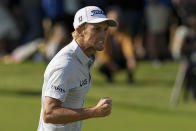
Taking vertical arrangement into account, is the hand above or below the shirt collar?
below

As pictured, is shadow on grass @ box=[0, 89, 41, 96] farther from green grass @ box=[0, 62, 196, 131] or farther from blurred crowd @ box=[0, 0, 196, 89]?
blurred crowd @ box=[0, 0, 196, 89]

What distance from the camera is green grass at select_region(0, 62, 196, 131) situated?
1340 centimetres

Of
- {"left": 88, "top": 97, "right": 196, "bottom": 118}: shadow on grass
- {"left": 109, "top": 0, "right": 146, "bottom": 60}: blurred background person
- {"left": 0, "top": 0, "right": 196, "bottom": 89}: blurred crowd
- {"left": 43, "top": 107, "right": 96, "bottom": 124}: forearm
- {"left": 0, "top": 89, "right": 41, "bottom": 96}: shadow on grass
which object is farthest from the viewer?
{"left": 109, "top": 0, "right": 146, "bottom": 60}: blurred background person

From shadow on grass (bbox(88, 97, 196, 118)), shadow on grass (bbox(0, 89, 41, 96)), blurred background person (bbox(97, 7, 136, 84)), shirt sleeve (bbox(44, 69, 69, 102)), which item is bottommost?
shirt sleeve (bbox(44, 69, 69, 102))

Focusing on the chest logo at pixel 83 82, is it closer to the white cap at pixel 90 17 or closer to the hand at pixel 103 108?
the hand at pixel 103 108

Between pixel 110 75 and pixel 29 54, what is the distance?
3.04 meters

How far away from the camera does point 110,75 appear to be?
1662 centimetres

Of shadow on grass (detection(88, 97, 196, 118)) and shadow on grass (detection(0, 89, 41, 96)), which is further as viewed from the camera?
shadow on grass (detection(0, 89, 41, 96))

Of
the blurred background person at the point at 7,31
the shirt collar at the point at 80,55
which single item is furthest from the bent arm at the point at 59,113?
the blurred background person at the point at 7,31

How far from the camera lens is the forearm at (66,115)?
648cm

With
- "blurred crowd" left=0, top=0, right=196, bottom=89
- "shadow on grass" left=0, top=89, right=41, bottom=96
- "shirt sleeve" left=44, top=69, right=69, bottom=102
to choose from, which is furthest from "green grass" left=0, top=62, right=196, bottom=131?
"shirt sleeve" left=44, top=69, right=69, bottom=102

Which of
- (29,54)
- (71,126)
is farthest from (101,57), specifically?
(71,126)

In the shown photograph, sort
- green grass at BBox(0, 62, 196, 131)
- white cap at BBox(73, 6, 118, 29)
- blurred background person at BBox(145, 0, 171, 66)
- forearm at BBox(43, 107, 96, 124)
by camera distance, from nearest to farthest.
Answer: forearm at BBox(43, 107, 96, 124), white cap at BBox(73, 6, 118, 29), green grass at BBox(0, 62, 196, 131), blurred background person at BBox(145, 0, 171, 66)

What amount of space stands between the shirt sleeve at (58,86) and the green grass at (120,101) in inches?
243
